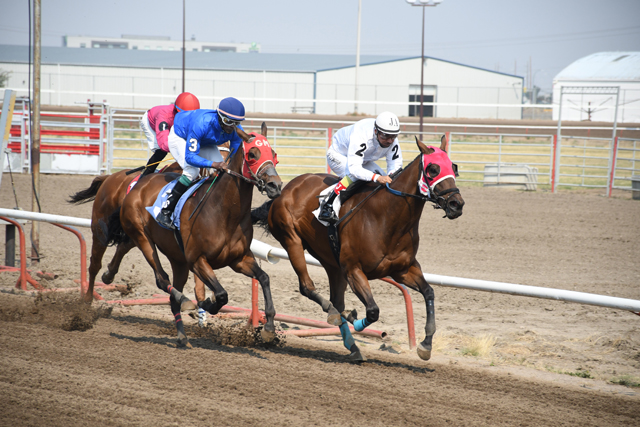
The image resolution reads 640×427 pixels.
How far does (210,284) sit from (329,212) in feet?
4.26

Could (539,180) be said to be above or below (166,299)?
above

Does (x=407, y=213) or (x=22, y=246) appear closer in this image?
(x=407, y=213)

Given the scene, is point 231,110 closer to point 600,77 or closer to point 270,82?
point 270,82

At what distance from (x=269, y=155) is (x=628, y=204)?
13.4 m

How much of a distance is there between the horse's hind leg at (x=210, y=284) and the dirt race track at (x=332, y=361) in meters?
0.44

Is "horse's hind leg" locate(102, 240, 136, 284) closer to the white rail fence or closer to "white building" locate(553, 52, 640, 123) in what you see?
the white rail fence

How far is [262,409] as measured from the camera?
13.0ft

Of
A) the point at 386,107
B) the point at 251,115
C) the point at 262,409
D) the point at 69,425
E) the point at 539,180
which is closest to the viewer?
the point at 69,425

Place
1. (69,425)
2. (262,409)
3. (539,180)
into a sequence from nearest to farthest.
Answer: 1. (69,425)
2. (262,409)
3. (539,180)

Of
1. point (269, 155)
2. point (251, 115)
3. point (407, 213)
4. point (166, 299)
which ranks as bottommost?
point (166, 299)

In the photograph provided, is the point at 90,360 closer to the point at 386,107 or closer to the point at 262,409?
the point at 262,409

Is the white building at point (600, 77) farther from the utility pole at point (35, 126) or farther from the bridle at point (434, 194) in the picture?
the bridle at point (434, 194)

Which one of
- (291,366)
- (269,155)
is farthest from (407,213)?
(291,366)

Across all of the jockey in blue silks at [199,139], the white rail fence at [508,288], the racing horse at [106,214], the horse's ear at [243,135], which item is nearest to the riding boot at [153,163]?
the racing horse at [106,214]
